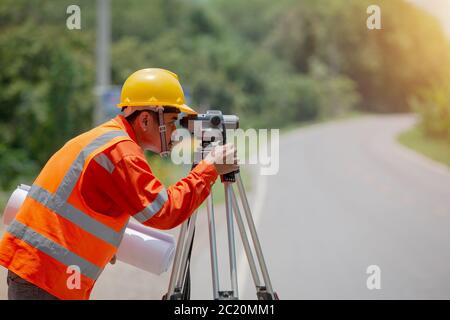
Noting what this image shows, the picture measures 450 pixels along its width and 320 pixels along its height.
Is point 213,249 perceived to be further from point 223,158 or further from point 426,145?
point 426,145

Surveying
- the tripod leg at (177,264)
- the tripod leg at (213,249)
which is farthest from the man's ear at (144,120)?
the tripod leg at (177,264)

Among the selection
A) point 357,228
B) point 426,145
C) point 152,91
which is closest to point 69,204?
point 152,91

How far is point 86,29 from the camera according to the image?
34.9 m

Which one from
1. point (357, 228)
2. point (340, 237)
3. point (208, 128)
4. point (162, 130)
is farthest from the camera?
point (357, 228)

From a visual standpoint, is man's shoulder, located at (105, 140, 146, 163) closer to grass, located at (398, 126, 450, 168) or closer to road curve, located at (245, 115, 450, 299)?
road curve, located at (245, 115, 450, 299)

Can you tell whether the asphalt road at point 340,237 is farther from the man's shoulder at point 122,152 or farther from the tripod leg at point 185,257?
the man's shoulder at point 122,152

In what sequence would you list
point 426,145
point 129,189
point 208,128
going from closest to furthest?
→ point 129,189 → point 208,128 → point 426,145

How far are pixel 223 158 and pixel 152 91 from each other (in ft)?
1.35

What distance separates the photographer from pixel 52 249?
299cm

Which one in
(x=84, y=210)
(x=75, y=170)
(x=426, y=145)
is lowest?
(x=84, y=210)

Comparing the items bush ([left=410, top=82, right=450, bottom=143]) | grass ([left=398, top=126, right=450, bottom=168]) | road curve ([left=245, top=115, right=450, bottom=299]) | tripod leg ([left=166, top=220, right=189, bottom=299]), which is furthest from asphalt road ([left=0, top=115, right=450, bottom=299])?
bush ([left=410, top=82, right=450, bottom=143])

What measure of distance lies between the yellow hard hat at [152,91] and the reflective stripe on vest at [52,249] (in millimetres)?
664

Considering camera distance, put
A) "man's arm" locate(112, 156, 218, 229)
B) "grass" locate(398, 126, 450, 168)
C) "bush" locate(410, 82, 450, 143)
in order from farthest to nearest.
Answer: "bush" locate(410, 82, 450, 143)
"grass" locate(398, 126, 450, 168)
"man's arm" locate(112, 156, 218, 229)

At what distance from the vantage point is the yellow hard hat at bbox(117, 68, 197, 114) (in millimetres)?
3219
